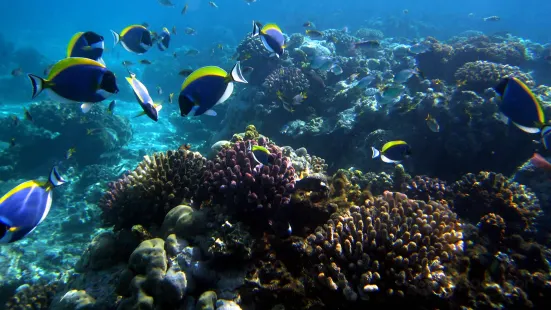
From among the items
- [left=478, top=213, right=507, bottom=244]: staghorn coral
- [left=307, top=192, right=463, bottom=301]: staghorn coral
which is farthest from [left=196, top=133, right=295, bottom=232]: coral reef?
[left=478, top=213, right=507, bottom=244]: staghorn coral

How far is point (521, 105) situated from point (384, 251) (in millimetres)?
2347

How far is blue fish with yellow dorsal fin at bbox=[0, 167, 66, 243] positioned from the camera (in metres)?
2.09

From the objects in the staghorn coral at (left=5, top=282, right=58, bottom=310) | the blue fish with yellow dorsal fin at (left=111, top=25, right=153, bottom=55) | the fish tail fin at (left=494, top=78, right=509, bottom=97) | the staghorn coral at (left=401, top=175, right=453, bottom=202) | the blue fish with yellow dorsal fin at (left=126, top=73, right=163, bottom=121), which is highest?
the blue fish with yellow dorsal fin at (left=111, top=25, right=153, bottom=55)

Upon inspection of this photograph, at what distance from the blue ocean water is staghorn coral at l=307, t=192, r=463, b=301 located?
0.08 feet

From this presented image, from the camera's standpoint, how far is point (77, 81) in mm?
2625

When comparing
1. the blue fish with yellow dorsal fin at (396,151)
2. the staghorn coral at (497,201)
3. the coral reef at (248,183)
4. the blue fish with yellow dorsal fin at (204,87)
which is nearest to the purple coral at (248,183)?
the coral reef at (248,183)

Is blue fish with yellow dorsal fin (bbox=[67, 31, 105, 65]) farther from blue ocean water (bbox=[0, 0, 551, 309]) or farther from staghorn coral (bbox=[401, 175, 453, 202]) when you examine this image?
staghorn coral (bbox=[401, 175, 453, 202])

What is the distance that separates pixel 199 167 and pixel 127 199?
46.0 inches

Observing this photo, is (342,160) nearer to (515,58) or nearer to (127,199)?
(127,199)

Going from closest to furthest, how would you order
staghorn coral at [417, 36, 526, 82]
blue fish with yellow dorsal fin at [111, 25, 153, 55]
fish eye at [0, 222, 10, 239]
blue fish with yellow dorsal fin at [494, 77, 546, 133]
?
fish eye at [0, 222, 10, 239]
blue fish with yellow dorsal fin at [494, 77, 546, 133]
blue fish with yellow dorsal fin at [111, 25, 153, 55]
staghorn coral at [417, 36, 526, 82]

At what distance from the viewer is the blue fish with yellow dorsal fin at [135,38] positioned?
199 inches

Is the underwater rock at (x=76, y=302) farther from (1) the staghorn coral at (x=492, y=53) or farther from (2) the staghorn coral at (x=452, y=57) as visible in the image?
(1) the staghorn coral at (x=492, y=53)

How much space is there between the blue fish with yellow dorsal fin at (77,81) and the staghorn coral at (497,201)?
6194 mm

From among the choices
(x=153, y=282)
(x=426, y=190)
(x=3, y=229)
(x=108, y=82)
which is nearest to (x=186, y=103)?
(x=108, y=82)
